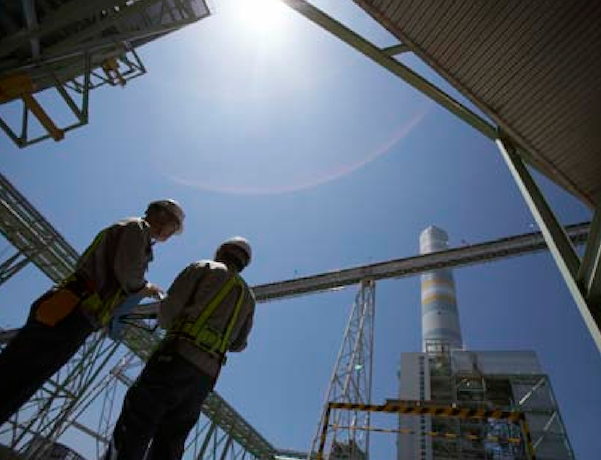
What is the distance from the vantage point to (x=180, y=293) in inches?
90.0

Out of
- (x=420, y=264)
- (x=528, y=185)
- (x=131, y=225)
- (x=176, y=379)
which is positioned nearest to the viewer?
(x=176, y=379)

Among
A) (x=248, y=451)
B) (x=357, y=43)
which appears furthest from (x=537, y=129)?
(x=248, y=451)

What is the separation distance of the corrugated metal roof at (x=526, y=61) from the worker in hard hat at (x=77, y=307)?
7.89 ft

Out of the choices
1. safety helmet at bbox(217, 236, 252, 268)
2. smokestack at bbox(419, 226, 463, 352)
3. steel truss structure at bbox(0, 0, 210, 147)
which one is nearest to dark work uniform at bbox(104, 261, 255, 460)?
safety helmet at bbox(217, 236, 252, 268)

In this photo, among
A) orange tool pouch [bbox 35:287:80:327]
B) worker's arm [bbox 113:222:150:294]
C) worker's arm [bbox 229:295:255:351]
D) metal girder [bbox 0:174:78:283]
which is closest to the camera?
orange tool pouch [bbox 35:287:80:327]

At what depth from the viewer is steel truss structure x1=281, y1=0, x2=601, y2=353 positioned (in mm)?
2211

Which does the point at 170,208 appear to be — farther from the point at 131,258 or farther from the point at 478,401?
the point at 478,401

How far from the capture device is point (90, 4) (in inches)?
208

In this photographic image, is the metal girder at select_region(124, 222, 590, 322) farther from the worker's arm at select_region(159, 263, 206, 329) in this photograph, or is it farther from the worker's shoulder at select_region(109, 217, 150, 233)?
the worker's shoulder at select_region(109, 217, 150, 233)

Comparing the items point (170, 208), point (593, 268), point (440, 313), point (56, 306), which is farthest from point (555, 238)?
point (440, 313)

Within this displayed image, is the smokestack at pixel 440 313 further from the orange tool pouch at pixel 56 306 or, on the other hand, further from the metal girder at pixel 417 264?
the orange tool pouch at pixel 56 306

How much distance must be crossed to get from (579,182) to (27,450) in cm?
1663

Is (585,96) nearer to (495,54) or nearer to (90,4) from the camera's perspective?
(495,54)

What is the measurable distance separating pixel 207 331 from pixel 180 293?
30cm
